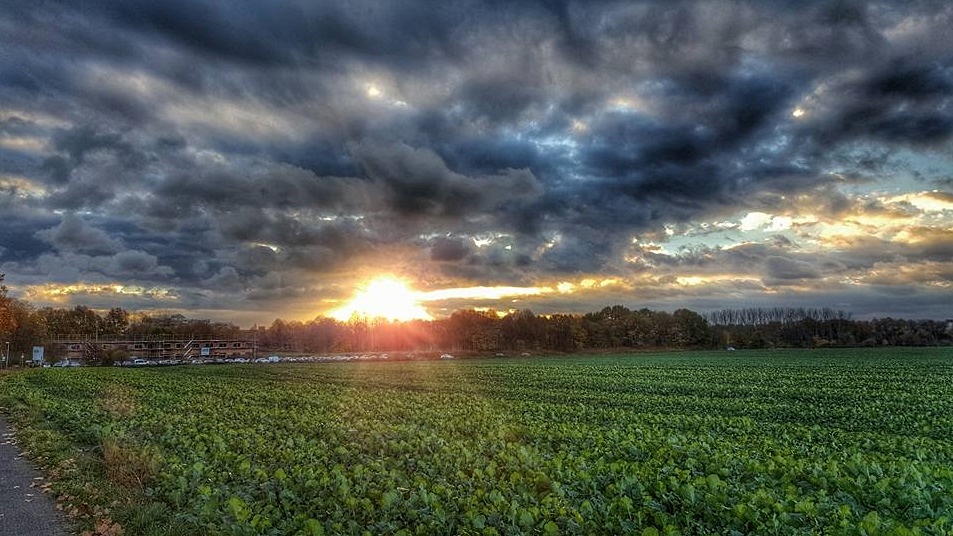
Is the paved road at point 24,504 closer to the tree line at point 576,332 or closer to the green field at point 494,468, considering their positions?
the green field at point 494,468

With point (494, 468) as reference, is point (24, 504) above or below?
below

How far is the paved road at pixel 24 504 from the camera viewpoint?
410 inches

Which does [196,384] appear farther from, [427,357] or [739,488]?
[427,357]

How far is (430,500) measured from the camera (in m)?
8.87

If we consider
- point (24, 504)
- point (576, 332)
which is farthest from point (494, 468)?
point (576, 332)

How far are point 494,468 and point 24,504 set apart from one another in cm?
1023

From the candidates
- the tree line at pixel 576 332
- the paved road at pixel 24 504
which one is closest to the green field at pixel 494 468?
the paved road at pixel 24 504

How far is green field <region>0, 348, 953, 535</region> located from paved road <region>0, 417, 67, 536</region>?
59cm

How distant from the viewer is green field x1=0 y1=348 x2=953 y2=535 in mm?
8102

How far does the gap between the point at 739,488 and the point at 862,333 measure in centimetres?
21190

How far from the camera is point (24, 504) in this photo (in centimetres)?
1206

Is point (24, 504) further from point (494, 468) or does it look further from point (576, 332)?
point (576, 332)

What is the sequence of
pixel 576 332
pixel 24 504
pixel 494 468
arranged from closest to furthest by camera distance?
pixel 494 468 → pixel 24 504 → pixel 576 332

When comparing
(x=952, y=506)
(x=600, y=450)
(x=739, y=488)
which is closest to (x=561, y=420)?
(x=600, y=450)
